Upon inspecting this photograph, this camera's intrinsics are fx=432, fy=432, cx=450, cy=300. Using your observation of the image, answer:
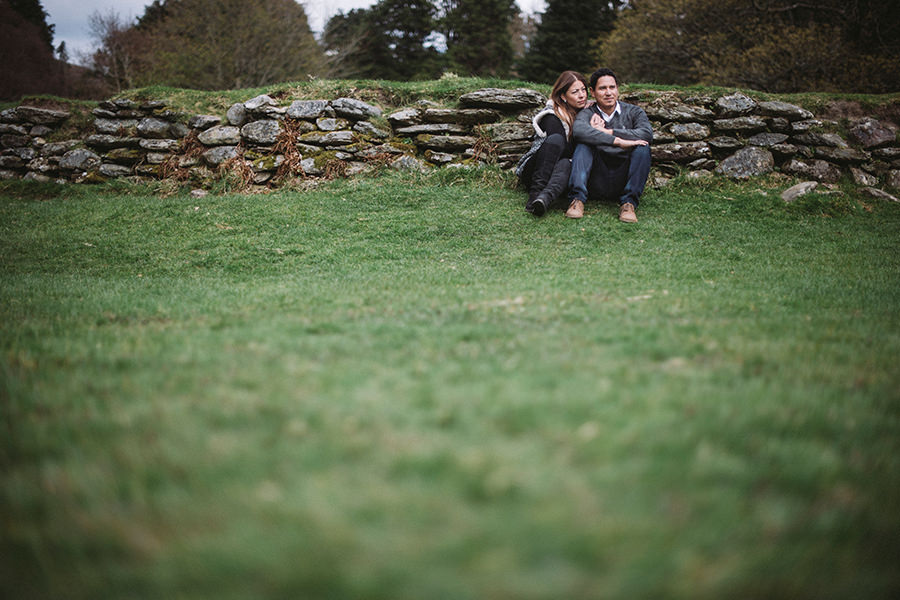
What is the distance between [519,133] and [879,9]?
13.7m

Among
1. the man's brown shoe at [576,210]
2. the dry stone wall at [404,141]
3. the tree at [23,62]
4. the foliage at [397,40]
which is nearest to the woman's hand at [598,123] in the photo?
the man's brown shoe at [576,210]

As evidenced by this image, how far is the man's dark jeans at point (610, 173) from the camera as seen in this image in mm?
7031

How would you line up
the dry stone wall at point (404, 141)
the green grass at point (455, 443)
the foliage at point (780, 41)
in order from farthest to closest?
the foliage at point (780, 41) < the dry stone wall at point (404, 141) < the green grass at point (455, 443)

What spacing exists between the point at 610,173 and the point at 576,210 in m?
0.99

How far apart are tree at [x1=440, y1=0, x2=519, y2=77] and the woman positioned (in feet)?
84.5

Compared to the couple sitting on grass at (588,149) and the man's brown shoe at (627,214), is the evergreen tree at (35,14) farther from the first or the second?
the man's brown shoe at (627,214)

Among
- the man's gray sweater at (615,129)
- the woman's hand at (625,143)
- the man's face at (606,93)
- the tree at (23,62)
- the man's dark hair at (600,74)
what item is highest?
the tree at (23,62)

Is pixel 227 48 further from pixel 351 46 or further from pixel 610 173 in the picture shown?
pixel 610 173

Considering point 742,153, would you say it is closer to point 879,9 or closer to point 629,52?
point 879,9

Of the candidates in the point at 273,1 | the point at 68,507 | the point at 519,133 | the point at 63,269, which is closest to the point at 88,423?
the point at 68,507

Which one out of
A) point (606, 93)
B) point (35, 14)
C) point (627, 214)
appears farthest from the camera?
point (35, 14)

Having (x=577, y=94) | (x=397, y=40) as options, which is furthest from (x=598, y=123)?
(x=397, y=40)

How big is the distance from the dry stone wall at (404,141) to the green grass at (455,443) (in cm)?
552

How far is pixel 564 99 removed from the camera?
7.59m
